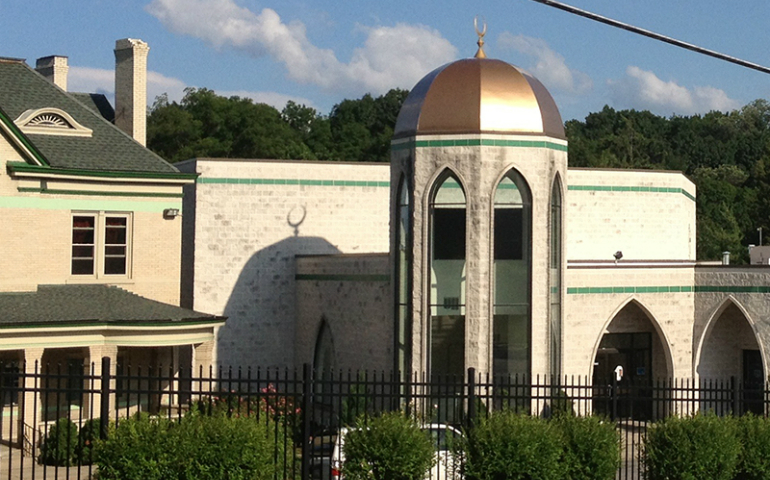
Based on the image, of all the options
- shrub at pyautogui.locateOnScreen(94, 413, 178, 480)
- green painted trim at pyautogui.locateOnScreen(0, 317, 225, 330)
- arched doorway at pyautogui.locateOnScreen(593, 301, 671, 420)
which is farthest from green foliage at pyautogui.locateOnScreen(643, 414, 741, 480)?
arched doorway at pyautogui.locateOnScreen(593, 301, 671, 420)

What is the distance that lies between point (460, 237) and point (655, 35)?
1284cm

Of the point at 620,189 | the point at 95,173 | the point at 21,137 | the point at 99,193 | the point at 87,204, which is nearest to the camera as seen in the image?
the point at 21,137

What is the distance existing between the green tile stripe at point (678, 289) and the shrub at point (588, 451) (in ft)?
45.5

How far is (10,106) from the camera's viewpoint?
3303 centimetres

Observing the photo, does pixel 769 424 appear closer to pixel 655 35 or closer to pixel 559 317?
pixel 655 35

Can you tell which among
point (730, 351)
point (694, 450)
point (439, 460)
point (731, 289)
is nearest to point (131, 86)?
point (731, 289)

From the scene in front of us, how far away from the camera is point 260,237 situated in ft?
115

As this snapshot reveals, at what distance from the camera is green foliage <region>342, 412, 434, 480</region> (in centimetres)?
1702

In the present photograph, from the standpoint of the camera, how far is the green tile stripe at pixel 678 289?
31484 millimetres

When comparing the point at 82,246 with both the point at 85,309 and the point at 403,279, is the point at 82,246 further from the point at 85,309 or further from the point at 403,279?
the point at 403,279

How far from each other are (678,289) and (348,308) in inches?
342

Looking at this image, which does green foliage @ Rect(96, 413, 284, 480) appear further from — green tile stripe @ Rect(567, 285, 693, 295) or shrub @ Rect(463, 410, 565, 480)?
green tile stripe @ Rect(567, 285, 693, 295)

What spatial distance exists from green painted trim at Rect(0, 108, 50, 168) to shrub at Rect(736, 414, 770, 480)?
18.9 m

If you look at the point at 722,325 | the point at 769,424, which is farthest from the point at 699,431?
A: the point at 722,325
